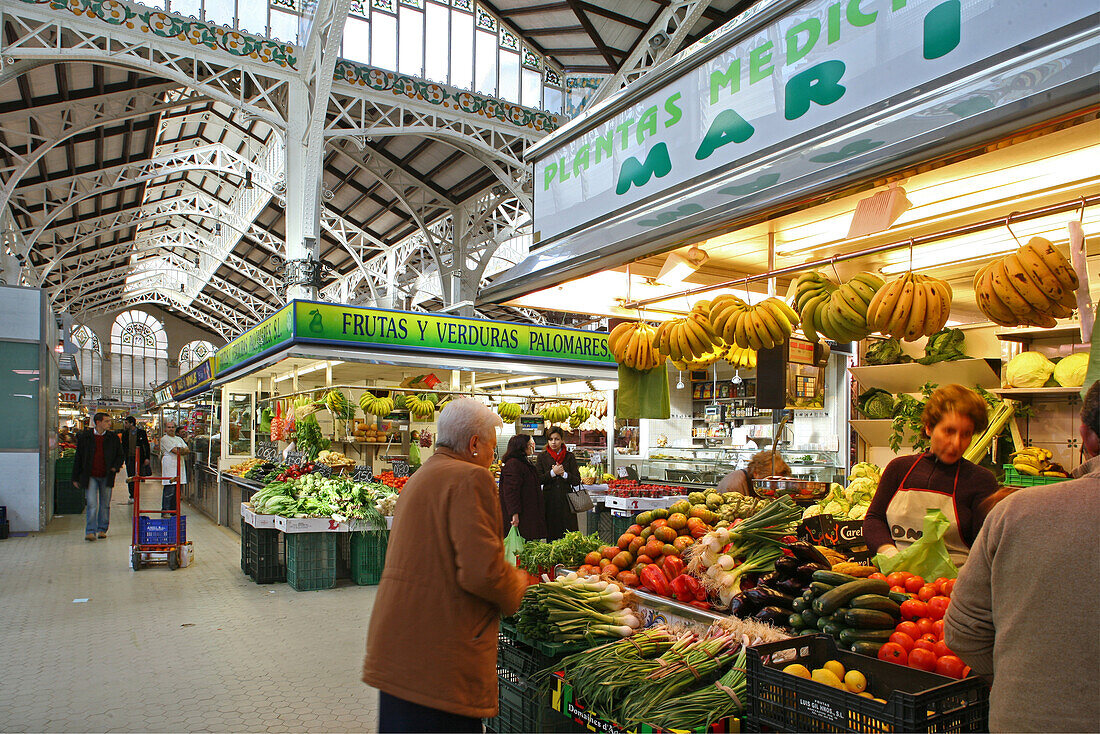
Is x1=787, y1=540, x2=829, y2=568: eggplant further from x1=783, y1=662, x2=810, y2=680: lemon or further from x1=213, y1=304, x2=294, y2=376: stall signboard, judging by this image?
x1=213, y1=304, x2=294, y2=376: stall signboard

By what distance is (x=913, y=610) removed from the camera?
2.37m

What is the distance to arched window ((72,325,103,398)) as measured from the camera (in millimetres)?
39438

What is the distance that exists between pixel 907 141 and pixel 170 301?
4302 centimetres

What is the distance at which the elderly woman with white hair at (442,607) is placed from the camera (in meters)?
2.09

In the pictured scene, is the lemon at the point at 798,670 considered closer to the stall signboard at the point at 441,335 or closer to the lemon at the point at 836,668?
the lemon at the point at 836,668

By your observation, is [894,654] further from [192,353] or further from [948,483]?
[192,353]

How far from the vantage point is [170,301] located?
39.1m

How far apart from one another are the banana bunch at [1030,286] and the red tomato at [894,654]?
123 cm

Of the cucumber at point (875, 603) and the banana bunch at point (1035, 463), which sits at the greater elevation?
the banana bunch at point (1035, 463)

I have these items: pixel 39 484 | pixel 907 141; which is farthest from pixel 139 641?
pixel 39 484

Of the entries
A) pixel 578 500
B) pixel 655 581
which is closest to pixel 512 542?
pixel 578 500

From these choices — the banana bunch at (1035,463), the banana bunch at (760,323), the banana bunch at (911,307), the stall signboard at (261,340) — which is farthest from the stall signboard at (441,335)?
the banana bunch at (911,307)

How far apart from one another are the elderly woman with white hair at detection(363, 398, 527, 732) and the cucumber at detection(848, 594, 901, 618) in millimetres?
1114

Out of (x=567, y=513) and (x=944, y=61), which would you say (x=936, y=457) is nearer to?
(x=944, y=61)
